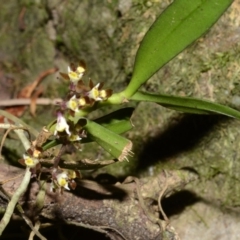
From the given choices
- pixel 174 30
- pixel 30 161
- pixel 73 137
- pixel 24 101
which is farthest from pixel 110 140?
pixel 24 101

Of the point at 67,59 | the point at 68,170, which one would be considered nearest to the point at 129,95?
the point at 68,170

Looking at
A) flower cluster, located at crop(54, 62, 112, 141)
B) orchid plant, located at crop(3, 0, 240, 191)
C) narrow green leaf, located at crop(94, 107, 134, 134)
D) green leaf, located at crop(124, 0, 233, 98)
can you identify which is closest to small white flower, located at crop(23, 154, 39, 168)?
orchid plant, located at crop(3, 0, 240, 191)

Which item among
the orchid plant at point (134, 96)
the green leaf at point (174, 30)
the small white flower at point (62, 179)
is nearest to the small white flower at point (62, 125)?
the orchid plant at point (134, 96)

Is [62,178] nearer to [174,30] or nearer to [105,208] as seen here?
[105,208]

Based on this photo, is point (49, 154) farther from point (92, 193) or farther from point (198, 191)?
point (198, 191)

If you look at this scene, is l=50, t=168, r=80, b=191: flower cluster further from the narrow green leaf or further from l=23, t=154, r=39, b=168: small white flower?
the narrow green leaf

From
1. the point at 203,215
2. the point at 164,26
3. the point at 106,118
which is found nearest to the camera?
the point at 164,26
